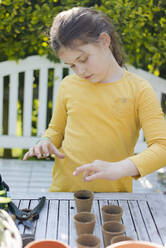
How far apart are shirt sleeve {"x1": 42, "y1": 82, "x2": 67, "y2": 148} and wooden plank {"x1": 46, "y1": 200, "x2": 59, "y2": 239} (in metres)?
0.46

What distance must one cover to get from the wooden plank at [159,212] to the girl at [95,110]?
131 mm

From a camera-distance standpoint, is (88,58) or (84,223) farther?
(88,58)

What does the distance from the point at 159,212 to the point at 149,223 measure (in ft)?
0.36

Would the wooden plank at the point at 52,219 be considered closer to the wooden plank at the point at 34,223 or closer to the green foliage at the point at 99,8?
the wooden plank at the point at 34,223

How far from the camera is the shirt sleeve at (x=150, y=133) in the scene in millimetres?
1434

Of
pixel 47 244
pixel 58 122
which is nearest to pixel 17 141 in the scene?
pixel 58 122

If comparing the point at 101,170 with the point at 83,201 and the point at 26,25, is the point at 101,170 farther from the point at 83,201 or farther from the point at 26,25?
the point at 26,25

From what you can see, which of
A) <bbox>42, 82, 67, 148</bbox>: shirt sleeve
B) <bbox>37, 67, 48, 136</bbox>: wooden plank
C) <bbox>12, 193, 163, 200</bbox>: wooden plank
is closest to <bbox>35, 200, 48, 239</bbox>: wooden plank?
<bbox>12, 193, 163, 200</bbox>: wooden plank

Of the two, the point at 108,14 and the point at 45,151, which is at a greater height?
the point at 108,14

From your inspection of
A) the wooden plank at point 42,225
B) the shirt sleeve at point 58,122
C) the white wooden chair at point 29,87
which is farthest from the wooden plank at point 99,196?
the white wooden chair at point 29,87

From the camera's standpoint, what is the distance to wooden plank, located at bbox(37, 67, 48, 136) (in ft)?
11.3

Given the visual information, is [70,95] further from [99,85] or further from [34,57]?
[34,57]

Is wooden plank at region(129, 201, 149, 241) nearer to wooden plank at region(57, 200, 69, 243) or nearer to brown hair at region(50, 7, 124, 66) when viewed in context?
wooden plank at region(57, 200, 69, 243)

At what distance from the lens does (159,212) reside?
1.38 metres
